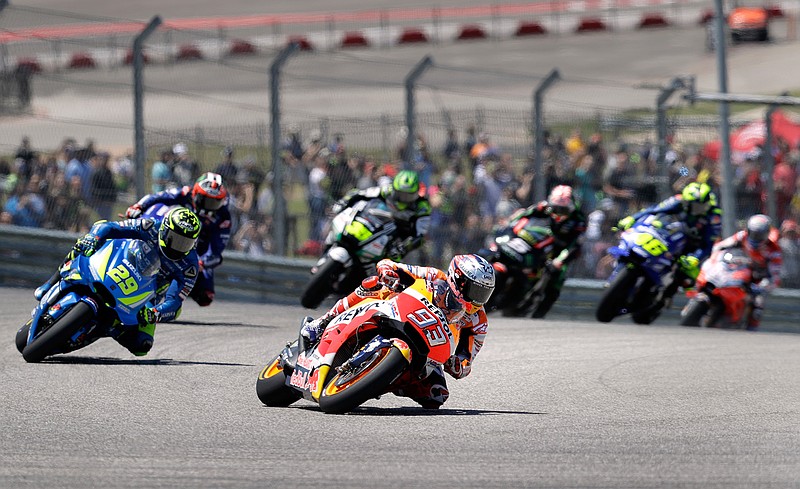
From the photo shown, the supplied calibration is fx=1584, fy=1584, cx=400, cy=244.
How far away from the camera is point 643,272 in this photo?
15.9m

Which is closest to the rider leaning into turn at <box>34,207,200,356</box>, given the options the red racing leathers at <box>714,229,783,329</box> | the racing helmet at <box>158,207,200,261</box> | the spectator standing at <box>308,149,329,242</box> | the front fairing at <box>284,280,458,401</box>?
the racing helmet at <box>158,207,200,261</box>

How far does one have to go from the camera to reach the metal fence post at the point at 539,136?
56.9ft

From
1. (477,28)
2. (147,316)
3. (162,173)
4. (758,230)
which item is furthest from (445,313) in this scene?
(477,28)

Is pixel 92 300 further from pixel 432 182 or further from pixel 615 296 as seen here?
pixel 432 182

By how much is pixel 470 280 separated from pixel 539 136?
899 cm

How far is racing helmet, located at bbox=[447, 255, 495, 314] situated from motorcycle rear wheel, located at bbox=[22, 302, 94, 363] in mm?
2754

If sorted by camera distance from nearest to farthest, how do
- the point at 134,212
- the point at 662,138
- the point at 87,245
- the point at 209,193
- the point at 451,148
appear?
the point at 87,245, the point at 134,212, the point at 209,193, the point at 451,148, the point at 662,138

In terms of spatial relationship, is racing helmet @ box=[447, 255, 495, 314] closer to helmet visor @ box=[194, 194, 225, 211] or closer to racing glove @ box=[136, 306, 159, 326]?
racing glove @ box=[136, 306, 159, 326]

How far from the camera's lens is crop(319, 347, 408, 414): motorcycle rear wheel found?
8195 mm

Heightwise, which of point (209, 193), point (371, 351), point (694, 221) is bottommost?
point (694, 221)

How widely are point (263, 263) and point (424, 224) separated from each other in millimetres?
1783

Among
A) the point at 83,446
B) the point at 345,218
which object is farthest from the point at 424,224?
the point at 83,446

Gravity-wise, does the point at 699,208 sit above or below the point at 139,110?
below

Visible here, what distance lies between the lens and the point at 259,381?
8977 millimetres
